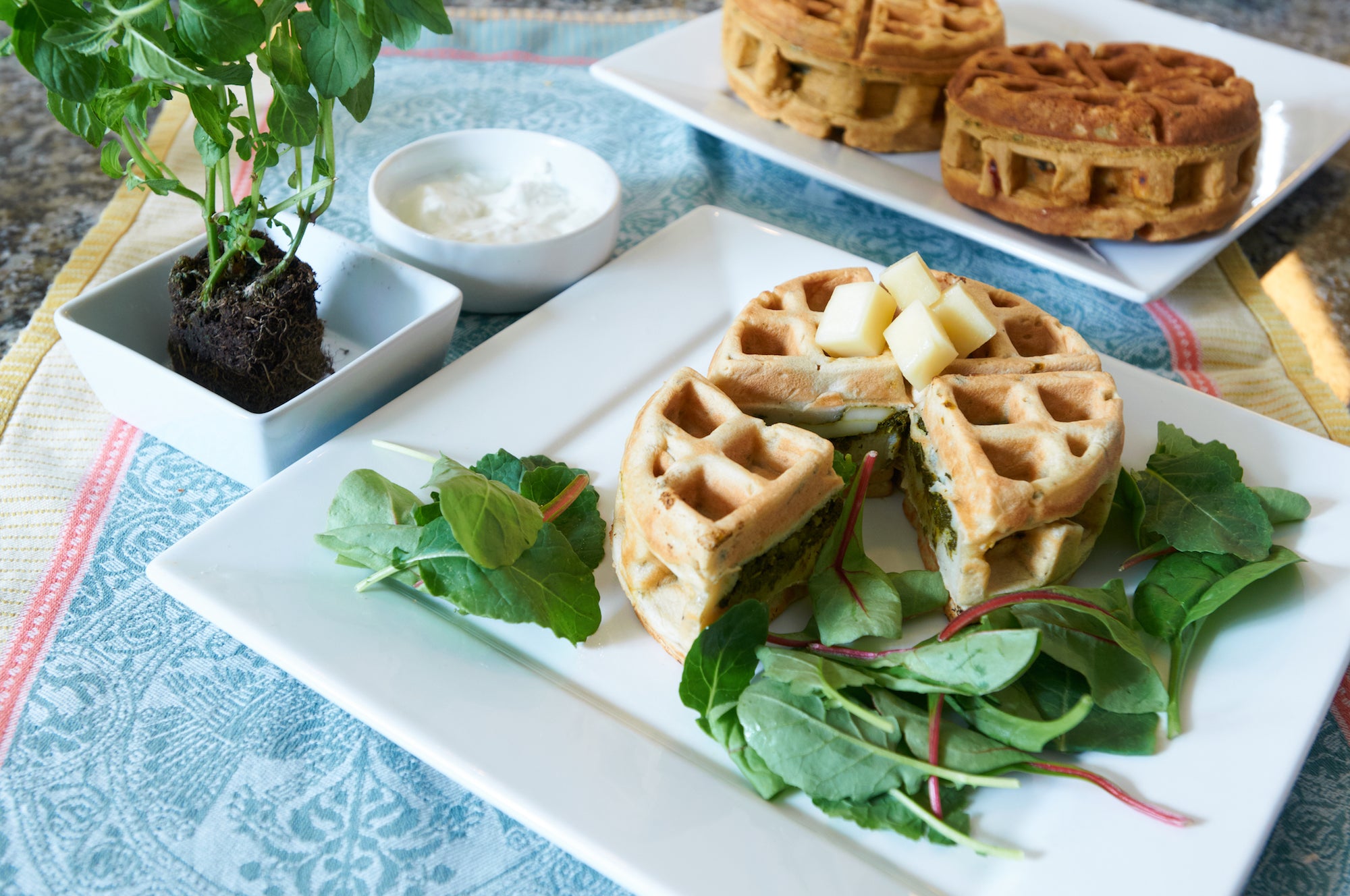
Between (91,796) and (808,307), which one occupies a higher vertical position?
(808,307)

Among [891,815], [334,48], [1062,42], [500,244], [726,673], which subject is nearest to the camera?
[891,815]

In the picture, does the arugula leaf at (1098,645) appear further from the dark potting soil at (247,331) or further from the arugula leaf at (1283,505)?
the dark potting soil at (247,331)

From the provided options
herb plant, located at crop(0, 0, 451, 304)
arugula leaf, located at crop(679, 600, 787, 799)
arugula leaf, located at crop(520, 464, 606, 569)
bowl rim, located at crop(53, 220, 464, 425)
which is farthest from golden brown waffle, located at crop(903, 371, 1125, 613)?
herb plant, located at crop(0, 0, 451, 304)

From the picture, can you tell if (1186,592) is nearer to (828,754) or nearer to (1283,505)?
→ (1283,505)

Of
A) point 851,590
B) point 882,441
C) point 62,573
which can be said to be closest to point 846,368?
point 882,441

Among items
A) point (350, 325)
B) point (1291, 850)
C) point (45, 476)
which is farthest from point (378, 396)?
point (1291, 850)

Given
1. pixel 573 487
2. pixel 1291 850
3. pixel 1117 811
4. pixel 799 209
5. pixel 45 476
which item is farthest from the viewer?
pixel 799 209

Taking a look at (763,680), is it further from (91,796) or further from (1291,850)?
(91,796)
